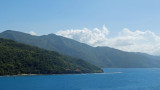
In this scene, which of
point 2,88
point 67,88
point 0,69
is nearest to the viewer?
point 2,88

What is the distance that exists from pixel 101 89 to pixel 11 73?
93697 millimetres

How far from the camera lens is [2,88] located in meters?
126

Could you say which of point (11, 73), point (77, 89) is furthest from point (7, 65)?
point (77, 89)

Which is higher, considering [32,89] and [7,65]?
[7,65]

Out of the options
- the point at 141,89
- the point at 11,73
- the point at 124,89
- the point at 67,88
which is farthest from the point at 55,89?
the point at 11,73

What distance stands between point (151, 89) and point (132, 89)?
1210 centimetres

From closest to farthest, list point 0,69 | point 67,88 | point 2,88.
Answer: point 2,88 < point 67,88 < point 0,69

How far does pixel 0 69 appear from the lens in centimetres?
19038

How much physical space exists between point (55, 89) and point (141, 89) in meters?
53.8

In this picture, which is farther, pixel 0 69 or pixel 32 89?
pixel 0 69

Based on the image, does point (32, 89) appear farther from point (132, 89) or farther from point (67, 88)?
point (132, 89)

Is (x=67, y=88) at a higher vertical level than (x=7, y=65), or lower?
lower

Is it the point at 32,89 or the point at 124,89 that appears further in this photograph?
the point at 124,89

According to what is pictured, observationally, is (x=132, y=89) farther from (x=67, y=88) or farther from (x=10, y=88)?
(x=10, y=88)
